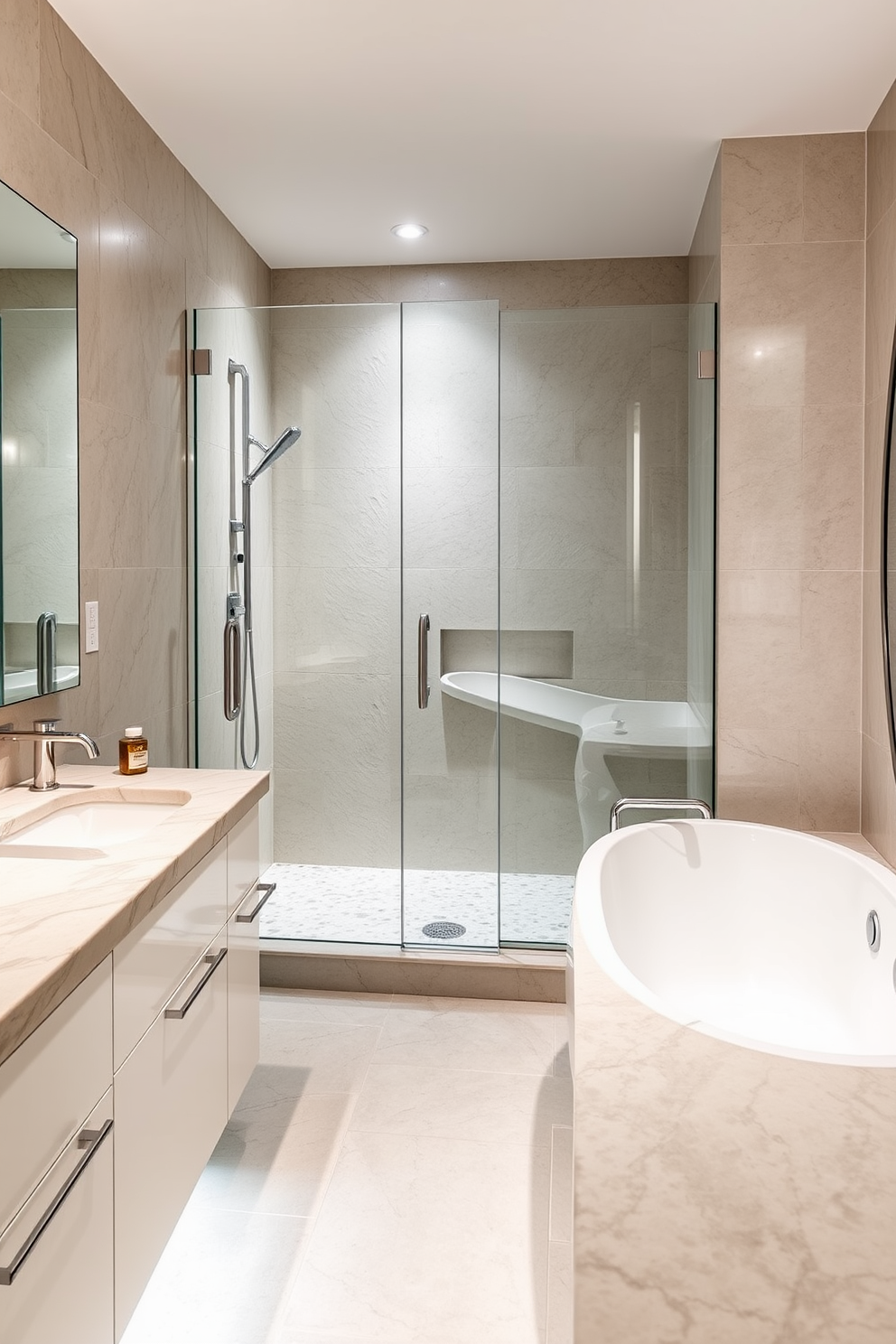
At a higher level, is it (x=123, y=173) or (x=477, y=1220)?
(x=123, y=173)

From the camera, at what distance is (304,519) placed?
300cm

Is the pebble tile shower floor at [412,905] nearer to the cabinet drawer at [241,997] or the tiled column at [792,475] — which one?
the tiled column at [792,475]

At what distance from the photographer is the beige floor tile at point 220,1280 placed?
1.67 metres

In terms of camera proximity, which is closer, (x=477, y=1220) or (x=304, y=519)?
(x=477, y=1220)

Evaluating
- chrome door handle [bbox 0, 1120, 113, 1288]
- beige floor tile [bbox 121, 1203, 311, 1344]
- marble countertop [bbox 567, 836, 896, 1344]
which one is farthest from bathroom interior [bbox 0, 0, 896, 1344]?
marble countertop [bbox 567, 836, 896, 1344]

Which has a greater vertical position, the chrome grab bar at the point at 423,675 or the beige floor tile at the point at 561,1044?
the chrome grab bar at the point at 423,675

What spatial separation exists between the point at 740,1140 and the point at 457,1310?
975mm

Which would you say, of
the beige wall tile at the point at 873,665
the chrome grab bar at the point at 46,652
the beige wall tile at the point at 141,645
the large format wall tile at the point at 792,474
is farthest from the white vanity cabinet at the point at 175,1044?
the beige wall tile at the point at 873,665

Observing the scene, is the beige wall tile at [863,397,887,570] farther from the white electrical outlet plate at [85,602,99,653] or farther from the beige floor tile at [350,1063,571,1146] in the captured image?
the white electrical outlet plate at [85,602,99,653]

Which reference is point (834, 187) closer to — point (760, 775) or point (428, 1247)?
point (760, 775)

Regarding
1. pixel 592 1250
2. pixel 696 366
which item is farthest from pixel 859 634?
pixel 592 1250

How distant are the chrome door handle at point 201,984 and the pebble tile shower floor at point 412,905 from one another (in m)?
1.21

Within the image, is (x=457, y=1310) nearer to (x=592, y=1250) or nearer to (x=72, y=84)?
(x=592, y=1250)

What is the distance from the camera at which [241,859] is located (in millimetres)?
2023
